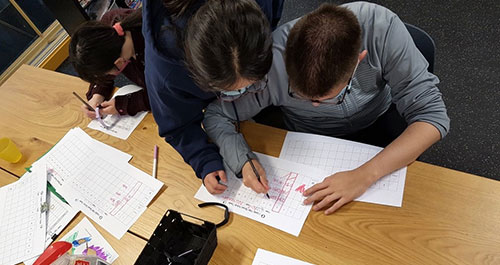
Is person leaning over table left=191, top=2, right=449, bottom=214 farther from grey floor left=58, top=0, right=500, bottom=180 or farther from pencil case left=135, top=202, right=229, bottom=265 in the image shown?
grey floor left=58, top=0, right=500, bottom=180

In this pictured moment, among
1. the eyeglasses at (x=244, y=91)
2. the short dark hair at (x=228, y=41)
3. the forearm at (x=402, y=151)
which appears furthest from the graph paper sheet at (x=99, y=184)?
the forearm at (x=402, y=151)

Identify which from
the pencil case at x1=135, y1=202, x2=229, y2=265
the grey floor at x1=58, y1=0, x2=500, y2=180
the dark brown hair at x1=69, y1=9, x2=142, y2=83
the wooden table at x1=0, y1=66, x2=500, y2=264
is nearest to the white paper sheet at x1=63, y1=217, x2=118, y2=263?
the wooden table at x1=0, y1=66, x2=500, y2=264

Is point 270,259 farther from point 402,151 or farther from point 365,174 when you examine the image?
point 402,151

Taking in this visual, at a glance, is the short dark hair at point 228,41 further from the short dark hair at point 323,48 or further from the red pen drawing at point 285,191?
the red pen drawing at point 285,191

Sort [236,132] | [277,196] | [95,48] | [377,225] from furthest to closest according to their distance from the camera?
[95,48] → [236,132] → [277,196] → [377,225]

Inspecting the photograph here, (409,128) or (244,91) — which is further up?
(244,91)

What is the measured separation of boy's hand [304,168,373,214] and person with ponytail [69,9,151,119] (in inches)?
27.3

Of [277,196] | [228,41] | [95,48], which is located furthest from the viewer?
[95,48]

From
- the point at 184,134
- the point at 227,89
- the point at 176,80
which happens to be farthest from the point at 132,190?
the point at 227,89

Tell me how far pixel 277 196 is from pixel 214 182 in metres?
0.18

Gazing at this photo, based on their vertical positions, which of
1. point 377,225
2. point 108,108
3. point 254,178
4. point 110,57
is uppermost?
point 110,57

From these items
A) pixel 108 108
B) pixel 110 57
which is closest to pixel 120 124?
pixel 108 108

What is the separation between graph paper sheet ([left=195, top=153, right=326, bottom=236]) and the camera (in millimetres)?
923

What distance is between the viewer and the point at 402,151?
92 cm
